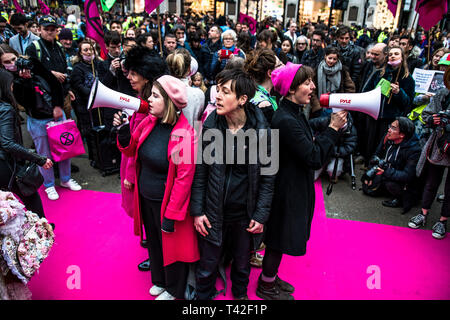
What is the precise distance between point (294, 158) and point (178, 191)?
850 millimetres

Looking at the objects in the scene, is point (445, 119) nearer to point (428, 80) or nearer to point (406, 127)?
point (406, 127)

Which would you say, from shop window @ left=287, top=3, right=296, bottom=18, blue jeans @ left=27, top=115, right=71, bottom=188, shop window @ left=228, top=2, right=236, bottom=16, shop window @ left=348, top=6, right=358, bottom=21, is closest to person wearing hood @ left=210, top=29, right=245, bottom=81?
blue jeans @ left=27, top=115, right=71, bottom=188

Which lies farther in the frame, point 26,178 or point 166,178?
point 26,178

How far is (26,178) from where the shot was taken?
294 cm

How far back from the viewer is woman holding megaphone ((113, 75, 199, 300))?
2.22 m

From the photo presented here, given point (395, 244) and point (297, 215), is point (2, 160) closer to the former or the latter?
point (297, 215)

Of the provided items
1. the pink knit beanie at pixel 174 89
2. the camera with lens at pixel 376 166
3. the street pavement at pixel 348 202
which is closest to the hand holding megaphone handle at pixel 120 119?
the pink knit beanie at pixel 174 89

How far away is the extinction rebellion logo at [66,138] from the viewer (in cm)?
415

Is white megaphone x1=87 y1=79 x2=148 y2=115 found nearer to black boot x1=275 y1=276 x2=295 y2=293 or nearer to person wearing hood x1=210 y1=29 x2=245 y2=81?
black boot x1=275 y1=276 x2=295 y2=293

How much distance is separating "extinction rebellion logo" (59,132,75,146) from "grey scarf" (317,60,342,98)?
3.68 m

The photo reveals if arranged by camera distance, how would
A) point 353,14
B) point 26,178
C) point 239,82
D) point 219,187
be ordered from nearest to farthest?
point 239,82
point 219,187
point 26,178
point 353,14

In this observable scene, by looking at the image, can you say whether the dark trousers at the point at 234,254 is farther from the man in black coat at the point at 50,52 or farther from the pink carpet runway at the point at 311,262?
the man in black coat at the point at 50,52

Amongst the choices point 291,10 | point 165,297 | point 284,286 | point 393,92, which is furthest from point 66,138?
point 291,10
